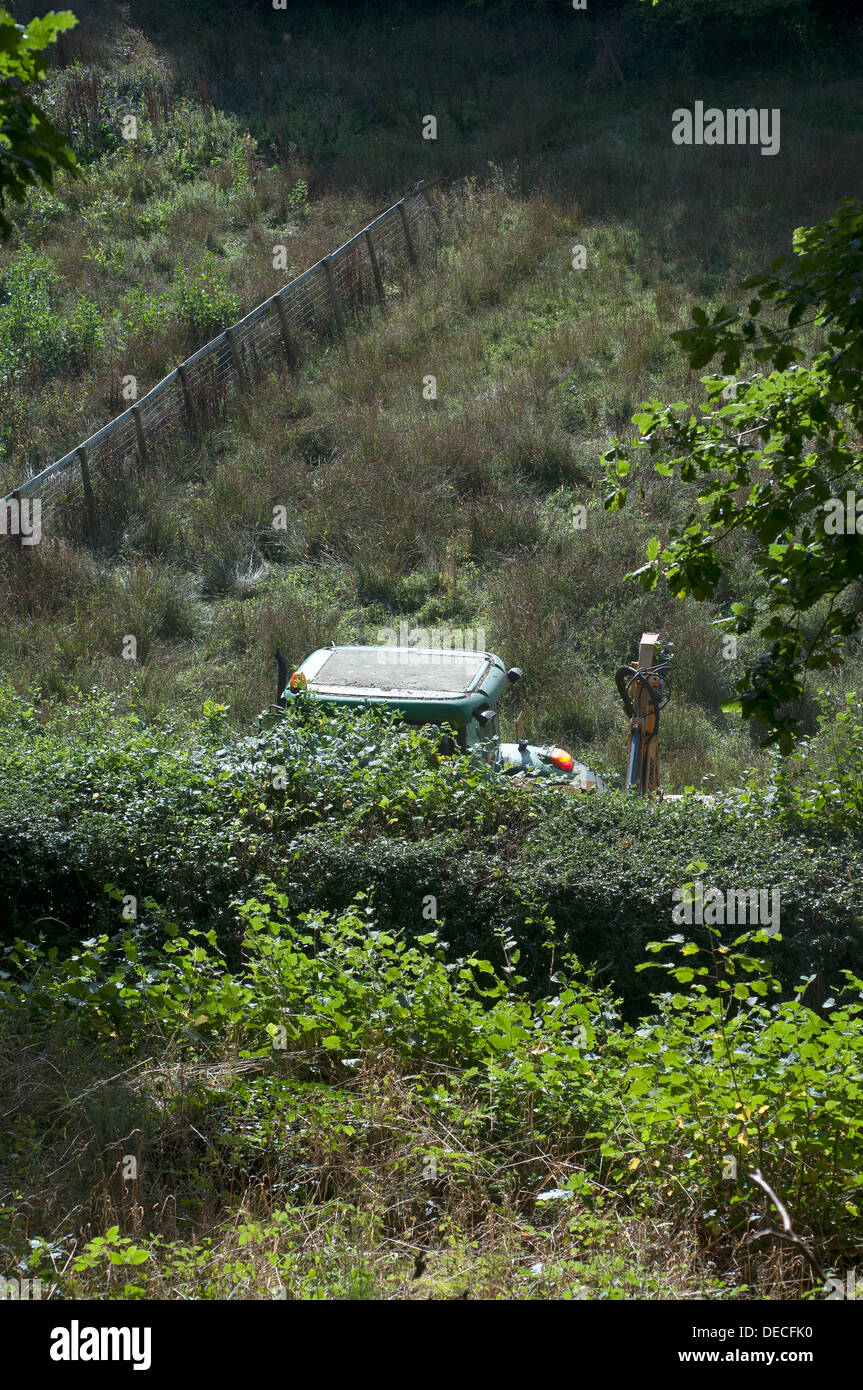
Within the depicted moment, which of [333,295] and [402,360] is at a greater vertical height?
[333,295]

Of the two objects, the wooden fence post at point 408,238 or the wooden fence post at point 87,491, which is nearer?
the wooden fence post at point 87,491

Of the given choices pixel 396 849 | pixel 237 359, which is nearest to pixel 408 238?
pixel 237 359

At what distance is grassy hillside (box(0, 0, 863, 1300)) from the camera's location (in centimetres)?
399

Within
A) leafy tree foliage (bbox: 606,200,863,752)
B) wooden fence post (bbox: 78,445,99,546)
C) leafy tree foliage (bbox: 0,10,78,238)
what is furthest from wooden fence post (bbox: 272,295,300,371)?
leafy tree foliage (bbox: 0,10,78,238)

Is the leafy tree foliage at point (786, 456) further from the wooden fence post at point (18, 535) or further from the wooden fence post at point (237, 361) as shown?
the wooden fence post at point (237, 361)

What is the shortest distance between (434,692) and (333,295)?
523 inches

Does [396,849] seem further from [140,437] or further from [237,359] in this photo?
[237,359]

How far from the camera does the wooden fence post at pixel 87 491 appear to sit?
48.9ft

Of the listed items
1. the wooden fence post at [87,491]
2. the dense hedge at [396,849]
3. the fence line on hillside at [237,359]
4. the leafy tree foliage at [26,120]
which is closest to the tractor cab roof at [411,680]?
the dense hedge at [396,849]

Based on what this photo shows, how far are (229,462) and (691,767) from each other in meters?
8.66

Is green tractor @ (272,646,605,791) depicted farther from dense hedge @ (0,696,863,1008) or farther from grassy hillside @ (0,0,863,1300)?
dense hedge @ (0,696,863,1008)

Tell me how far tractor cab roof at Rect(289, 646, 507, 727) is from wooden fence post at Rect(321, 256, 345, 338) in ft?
39.0

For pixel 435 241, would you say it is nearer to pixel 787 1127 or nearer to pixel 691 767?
pixel 691 767

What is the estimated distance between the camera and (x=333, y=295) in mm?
19188
